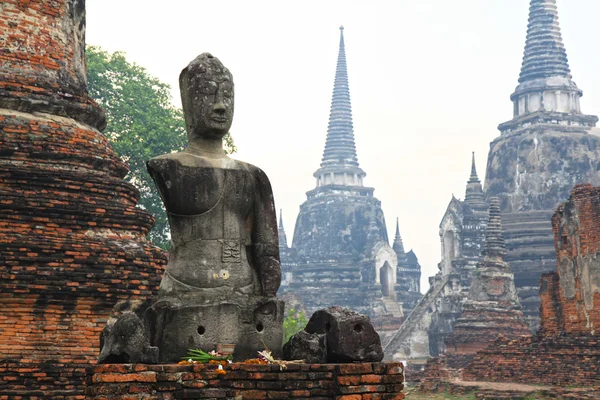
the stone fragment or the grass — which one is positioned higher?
the stone fragment

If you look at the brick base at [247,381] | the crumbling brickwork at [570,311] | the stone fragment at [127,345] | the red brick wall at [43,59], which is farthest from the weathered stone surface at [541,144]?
the stone fragment at [127,345]

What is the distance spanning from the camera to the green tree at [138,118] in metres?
24.2

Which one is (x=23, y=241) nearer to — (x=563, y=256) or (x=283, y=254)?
(x=563, y=256)

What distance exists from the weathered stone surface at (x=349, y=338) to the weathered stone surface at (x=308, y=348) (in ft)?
0.17

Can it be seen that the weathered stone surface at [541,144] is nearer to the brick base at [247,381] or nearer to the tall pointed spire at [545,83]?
the tall pointed spire at [545,83]

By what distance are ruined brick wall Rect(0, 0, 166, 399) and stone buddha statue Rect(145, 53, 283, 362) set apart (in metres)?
3.61

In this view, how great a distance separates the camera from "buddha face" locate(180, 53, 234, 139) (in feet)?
22.2

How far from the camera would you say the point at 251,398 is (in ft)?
19.5

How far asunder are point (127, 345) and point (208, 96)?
5.57ft

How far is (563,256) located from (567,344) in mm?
1877

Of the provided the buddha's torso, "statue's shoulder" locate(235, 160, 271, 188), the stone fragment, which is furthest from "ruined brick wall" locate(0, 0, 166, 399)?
the stone fragment

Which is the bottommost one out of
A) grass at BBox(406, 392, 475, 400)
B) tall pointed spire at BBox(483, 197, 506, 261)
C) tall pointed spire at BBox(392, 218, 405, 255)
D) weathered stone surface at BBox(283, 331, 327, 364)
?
grass at BBox(406, 392, 475, 400)

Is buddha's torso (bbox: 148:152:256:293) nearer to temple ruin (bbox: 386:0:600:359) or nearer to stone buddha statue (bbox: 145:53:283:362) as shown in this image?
stone buddha statue (bbox: 145:53:283:362)

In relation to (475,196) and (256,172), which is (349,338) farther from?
(475,196)
